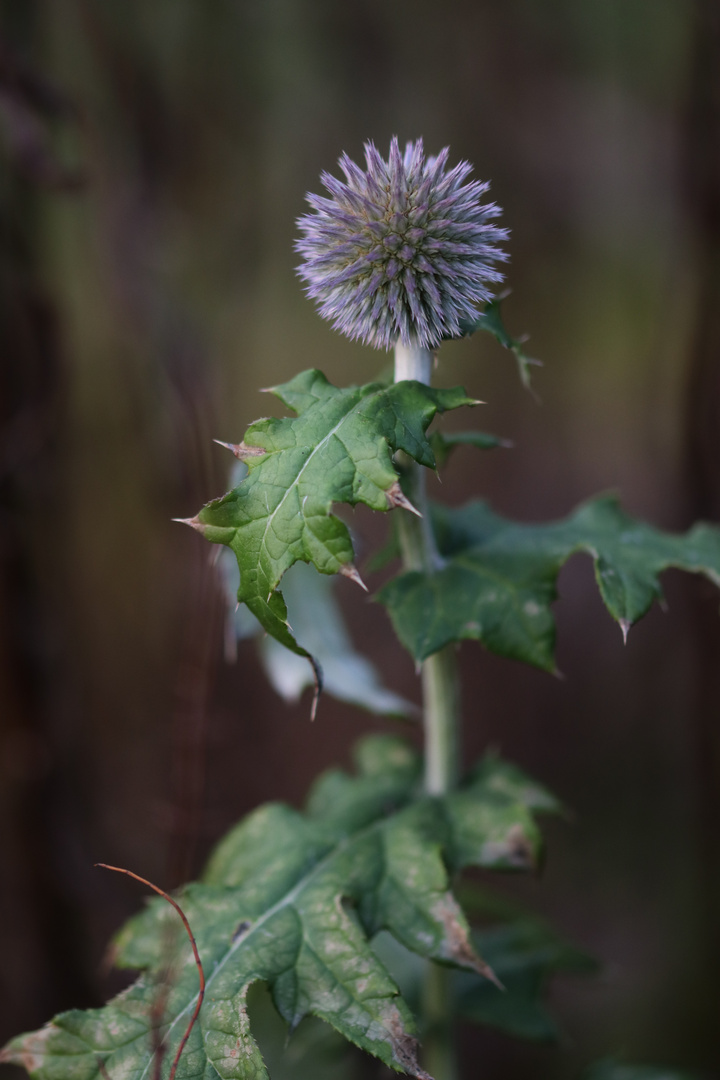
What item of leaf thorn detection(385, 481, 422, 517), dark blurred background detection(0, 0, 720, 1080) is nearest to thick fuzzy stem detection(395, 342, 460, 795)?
leaf thorn detection(385, 481, 422, 517)

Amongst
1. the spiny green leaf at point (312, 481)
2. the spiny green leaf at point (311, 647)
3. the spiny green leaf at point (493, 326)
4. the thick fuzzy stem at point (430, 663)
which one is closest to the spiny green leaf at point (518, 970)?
the thick fuzzy stem at point (430, 663)

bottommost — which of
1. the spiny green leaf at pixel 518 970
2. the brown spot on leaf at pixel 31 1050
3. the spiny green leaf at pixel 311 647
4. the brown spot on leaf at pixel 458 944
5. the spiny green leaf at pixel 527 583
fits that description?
the spiny green leaf at pixel 518 970

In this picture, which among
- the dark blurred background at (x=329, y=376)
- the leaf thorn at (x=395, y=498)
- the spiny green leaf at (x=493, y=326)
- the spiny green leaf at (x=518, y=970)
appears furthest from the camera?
the dark blurred background at (x=329, y=376)

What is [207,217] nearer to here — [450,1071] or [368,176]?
[368,176]

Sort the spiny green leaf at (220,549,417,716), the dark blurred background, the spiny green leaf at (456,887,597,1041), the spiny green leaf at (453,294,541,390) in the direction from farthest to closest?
the dark blurred background < the spiny green leaf at (456,887,597,1041) < the spiny green leaf at (220,549,417,716) < the spiny green leaf at (453,294,541,390)

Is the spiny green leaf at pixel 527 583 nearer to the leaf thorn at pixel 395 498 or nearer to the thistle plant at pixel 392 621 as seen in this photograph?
the thistle plant at pixel 392 621

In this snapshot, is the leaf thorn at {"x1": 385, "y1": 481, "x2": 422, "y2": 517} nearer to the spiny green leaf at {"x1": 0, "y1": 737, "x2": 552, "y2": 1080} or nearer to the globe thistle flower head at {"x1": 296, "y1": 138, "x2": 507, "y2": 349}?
the globe thistle flower head at {"x1": 296, "y1": 138, "x2": 507, "y2": 349}

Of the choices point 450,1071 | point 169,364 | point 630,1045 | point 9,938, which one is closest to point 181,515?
point 169,364
